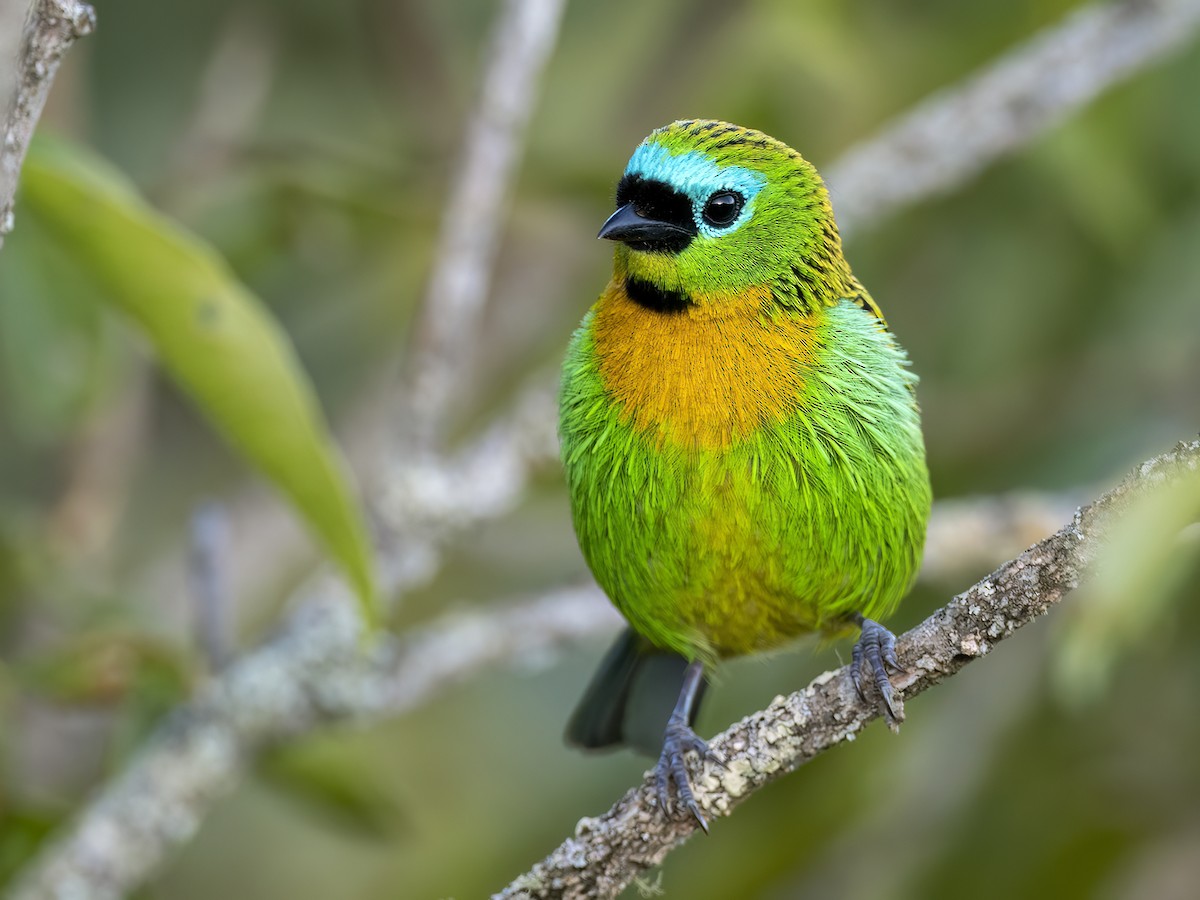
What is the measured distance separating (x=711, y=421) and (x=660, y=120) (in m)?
2.63

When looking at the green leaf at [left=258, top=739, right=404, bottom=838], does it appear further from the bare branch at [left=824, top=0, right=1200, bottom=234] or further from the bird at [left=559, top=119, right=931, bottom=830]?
the bare branch at [left=824, top=0, right=1200, bottom=234]

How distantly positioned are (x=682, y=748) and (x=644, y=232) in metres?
0.87

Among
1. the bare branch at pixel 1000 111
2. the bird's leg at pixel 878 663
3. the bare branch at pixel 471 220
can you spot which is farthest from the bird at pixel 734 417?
the bare branch at pixel 1000 111

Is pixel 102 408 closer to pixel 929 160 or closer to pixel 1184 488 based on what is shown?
pixel 929 160

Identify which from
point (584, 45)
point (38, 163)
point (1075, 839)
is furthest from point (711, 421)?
point (584, 45)

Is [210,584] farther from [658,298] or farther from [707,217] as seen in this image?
[707,217]

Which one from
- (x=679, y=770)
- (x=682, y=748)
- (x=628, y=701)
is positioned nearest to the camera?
(x=679, y=770)

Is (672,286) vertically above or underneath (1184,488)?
above

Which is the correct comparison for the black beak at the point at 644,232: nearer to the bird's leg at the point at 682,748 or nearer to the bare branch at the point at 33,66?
the bird's leg at the point at 682,748

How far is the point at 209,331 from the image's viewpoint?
2.71 m

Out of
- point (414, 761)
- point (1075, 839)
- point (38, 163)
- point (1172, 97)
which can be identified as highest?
point (1172, 97)

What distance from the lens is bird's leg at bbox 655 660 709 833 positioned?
2.19m

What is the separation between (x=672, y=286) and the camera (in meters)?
2.67

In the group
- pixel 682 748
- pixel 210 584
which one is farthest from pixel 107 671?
pixel 682 748
